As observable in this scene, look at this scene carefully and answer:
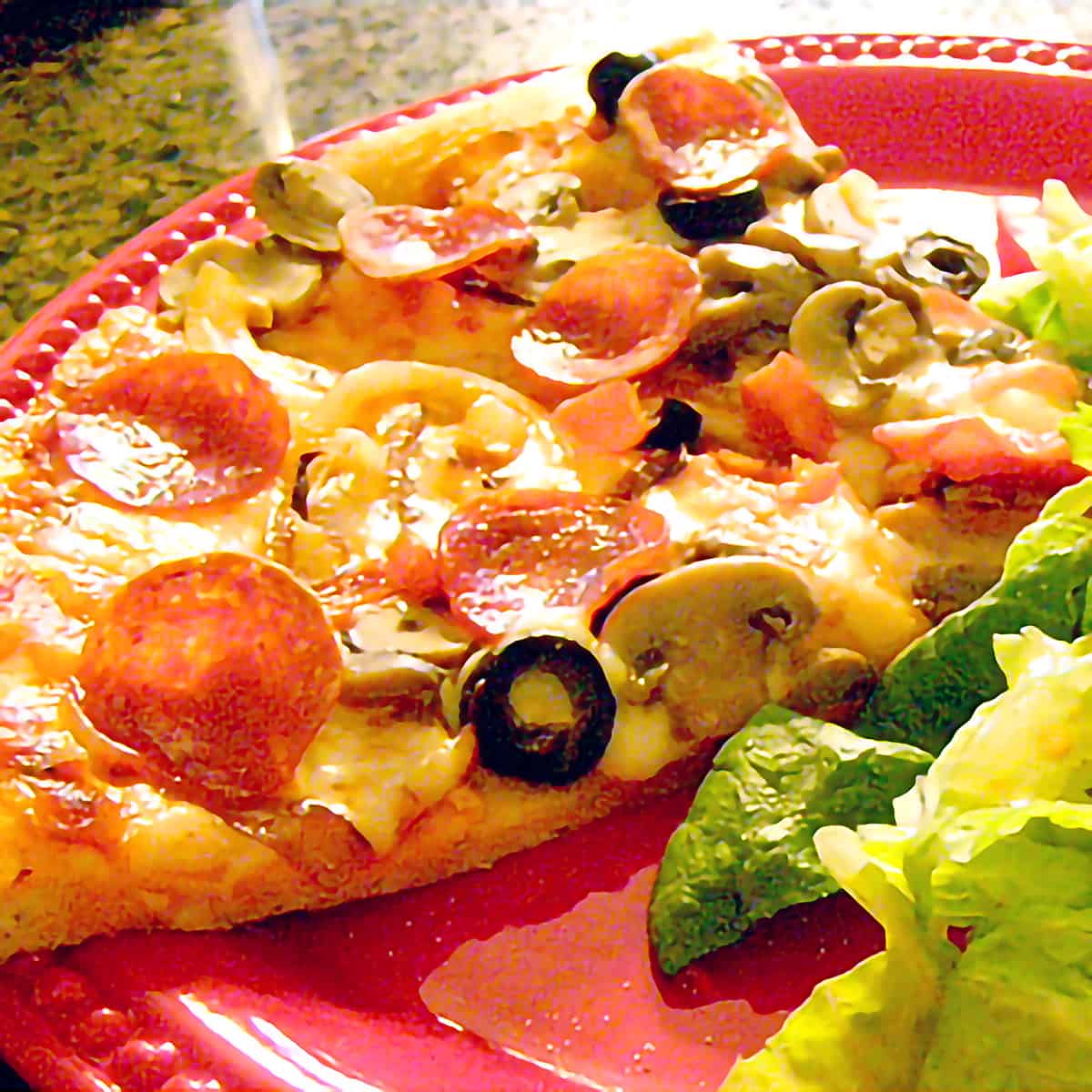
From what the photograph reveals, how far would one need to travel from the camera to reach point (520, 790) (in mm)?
1520

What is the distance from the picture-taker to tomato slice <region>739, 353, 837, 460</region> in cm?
171

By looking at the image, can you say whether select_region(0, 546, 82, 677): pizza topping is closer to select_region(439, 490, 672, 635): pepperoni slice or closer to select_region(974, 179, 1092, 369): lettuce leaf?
select_region(439, 490, 672, 635): pepperoni slice

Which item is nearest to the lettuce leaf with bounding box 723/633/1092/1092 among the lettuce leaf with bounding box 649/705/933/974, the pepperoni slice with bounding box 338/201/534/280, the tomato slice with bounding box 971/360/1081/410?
the lettuce leaf with bounding box 649/705/933/974

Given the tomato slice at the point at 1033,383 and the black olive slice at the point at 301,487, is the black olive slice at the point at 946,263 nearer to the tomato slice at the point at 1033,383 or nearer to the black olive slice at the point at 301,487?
the tomato slice at the point at 1033,383

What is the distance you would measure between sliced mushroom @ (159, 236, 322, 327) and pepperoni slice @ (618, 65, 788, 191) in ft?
1.77

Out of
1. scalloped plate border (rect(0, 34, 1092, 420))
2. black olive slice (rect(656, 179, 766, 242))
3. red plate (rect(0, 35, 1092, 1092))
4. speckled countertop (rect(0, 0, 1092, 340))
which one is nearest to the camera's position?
red plate (rect(0, 35, 1092, 1092))

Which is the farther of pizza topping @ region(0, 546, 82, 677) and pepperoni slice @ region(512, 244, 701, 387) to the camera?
pepperoni slice @ region(512, 244, 701, 387)

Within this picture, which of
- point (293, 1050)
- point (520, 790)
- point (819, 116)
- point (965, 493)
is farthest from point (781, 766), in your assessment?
point (819, 116)

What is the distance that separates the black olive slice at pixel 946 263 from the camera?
6.16 ft

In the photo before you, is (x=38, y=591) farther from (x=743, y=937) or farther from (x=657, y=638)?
(x=743, y=937)

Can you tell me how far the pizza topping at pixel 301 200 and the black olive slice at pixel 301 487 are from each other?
0.41 meters

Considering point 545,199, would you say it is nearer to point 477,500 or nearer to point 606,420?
point 606,420

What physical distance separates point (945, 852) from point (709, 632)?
16.4 inches

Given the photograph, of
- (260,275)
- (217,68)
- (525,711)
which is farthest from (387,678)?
(217,68)
